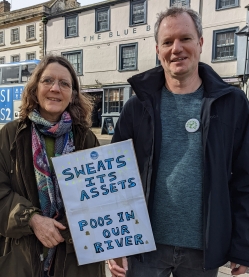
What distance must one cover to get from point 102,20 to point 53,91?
754 inches

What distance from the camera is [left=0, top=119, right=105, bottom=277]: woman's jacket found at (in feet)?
5.60

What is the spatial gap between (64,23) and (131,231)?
21.5 m

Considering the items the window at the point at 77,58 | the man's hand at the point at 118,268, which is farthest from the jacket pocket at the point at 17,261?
the window at the point at 77,58

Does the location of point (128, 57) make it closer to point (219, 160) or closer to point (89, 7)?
point (89, 7)

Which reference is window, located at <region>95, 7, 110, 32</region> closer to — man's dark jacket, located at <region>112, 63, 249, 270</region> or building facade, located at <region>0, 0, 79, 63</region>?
building facade, located at <region>0, 0, 79, 63</region>

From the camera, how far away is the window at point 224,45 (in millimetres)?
15508

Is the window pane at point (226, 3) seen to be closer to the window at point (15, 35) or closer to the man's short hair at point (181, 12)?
the window at point (15, 35)

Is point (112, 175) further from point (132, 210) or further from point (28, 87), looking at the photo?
point (28, 87)

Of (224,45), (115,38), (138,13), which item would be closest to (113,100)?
(115,38)

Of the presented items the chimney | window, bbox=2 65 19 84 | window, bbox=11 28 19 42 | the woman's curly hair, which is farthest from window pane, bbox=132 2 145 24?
the woman's curly hair

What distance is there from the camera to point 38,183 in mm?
1763

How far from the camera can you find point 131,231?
1.68 meters

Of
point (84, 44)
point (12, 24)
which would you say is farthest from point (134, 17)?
point (12, 24)

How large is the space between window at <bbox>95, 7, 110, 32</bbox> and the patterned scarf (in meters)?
18.9
